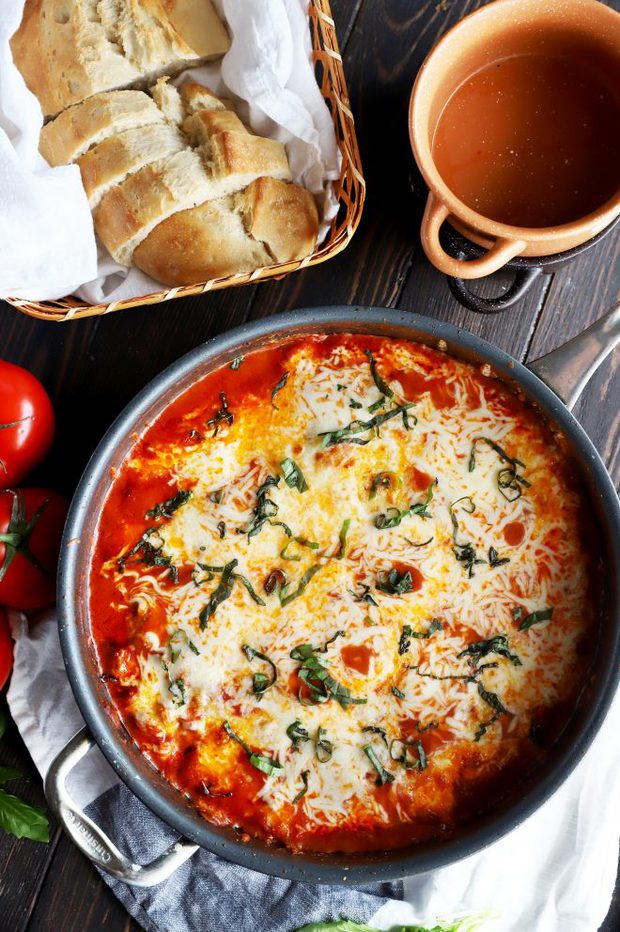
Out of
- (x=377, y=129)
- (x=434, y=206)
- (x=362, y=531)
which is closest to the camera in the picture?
(x=434, y=206)

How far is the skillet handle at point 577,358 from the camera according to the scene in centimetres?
212

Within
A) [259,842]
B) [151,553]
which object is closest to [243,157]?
[151,553]

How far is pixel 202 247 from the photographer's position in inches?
85.9

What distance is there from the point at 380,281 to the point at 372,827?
1.51 m

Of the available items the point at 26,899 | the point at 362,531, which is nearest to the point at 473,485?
the point at 362,531

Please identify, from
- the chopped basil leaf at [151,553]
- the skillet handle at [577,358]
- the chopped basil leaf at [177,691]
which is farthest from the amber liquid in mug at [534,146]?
the chopped basil leaf at [177,691]

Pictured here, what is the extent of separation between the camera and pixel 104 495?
2246mm

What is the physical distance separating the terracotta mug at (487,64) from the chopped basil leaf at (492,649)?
90 cm

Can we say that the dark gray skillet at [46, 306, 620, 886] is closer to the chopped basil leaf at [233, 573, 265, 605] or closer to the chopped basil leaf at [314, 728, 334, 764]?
the chopped basil leaf at [314, 728, 334, 764]

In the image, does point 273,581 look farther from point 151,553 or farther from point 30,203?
point 30,203

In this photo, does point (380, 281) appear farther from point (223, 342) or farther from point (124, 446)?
point (124, 446)

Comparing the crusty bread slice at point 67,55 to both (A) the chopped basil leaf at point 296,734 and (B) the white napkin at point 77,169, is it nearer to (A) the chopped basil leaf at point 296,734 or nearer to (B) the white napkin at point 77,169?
(B) the white napkin at point 77,169

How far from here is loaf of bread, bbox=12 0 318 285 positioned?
84.0 inches

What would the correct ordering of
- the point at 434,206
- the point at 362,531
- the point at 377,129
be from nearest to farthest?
the point at 434,206, the point at 362,531, the point at 377,129
